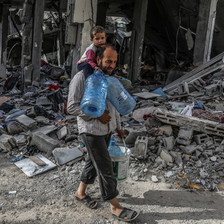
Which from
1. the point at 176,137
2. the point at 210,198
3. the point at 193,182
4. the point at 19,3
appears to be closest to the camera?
the point at 210,198

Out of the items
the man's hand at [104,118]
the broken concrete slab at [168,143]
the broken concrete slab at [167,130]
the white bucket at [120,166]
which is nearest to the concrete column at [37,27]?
the broken concrete slab at [167,130]

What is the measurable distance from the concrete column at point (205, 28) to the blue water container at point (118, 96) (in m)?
5.91

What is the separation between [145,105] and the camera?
6039 mm

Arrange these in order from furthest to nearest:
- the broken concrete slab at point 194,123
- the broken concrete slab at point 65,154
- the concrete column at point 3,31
→ the concrete column at point 3,31
the broken concrete slab at point 194,123
the broken concrete slab at point 65,154

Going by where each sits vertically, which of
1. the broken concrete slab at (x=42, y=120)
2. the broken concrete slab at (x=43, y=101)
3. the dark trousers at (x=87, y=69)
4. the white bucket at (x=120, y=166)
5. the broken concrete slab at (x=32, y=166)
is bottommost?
the broken concrete slab at (x=32, y=166)

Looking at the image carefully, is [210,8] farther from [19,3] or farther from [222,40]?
[19,3]

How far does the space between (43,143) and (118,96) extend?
2.24 meters

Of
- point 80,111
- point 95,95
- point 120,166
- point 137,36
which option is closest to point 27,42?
point 137,36

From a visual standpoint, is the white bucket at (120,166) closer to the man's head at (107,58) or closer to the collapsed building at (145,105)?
the collapsed building at (145,105)

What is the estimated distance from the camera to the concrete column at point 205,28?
7.89m

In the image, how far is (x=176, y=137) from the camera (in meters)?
4.75

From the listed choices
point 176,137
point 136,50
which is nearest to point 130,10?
point 136,50

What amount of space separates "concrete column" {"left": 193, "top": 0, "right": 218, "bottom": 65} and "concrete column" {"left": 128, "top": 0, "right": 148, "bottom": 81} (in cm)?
183

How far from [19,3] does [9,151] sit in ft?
30.0
